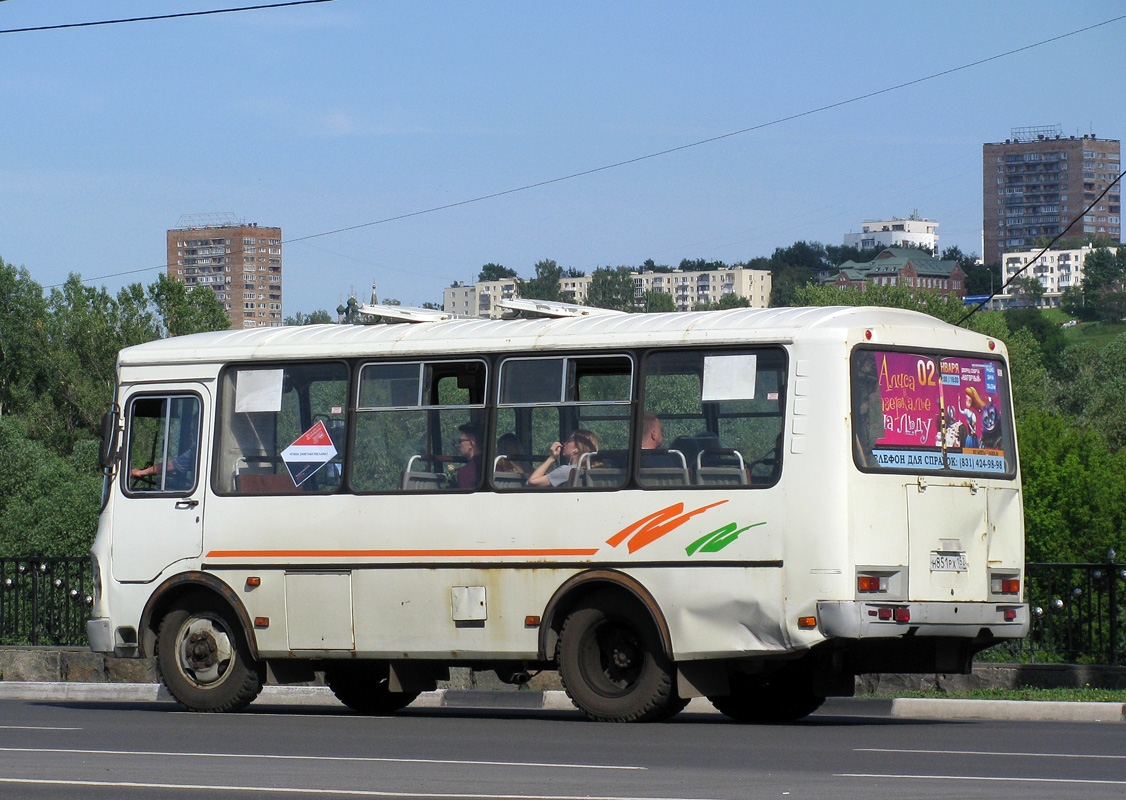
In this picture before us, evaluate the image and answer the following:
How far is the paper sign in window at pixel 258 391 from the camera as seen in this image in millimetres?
13156

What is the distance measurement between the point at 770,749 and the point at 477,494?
334 cm

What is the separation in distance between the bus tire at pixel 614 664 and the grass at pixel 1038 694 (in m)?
3.00

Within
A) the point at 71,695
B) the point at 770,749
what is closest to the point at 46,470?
the point at 71,695

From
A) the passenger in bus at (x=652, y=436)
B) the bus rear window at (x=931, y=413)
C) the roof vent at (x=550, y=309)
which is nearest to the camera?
the bus rear window at (x=931, y=413)

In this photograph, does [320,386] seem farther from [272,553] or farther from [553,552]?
[553,552]

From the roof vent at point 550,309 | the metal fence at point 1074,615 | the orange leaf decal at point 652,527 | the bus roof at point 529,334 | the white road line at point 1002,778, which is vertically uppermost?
the roof vent at point 550,309

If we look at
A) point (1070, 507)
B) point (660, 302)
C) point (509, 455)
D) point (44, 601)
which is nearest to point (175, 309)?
point (660, 302)

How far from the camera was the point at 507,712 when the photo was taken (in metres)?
13.8

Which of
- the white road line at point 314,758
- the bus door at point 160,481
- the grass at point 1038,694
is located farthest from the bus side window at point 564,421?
the grass at point 1038,694

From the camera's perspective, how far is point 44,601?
60.4 feet

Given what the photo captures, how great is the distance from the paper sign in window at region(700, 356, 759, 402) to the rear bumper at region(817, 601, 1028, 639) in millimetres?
1566

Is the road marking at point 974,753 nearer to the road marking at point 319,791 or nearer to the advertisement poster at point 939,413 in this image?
the advertisement poster at point 939,413

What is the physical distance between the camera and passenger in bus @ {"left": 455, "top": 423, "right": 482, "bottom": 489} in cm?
1218

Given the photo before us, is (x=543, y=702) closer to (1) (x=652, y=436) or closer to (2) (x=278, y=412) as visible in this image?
(2) (x=278, y=412)
